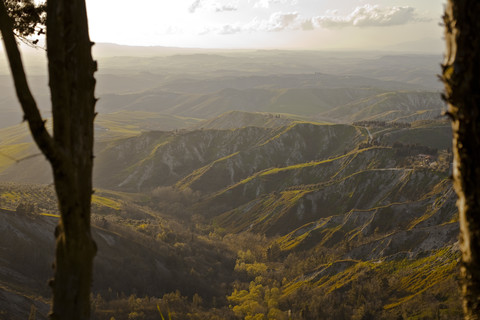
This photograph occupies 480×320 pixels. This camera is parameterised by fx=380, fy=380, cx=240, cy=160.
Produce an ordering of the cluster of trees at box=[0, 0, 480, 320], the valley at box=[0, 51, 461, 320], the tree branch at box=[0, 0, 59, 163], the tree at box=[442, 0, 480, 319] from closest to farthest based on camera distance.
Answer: the tree at box=[442, 0, 480, 319], the tree branch at box=[0, 0, 59, 163], the cluster of trees at box=[0, 0, 480, 320], the valley at box=[0, 51, 461, 320]

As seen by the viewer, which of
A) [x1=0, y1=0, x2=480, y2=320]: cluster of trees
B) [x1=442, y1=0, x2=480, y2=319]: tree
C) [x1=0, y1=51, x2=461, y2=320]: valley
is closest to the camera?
[x1=442, y1=0, x2=480, y2=319]: tree

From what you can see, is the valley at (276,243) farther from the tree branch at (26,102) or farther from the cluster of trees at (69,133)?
the cluster of trees at (69,133)

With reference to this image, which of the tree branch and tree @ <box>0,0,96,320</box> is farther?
tree @ <box>0,0,96,320</box>

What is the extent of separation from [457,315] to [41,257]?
72.6 metres

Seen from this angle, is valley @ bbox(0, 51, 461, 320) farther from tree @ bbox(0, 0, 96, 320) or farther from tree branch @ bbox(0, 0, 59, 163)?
tree @ bbox(0, 0, 96, 320)

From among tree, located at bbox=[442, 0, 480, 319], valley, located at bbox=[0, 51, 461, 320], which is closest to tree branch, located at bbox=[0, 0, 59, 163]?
Answer: tree, located at bbox=[442, 0, 480, 319]

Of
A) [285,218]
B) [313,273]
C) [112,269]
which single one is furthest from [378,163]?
[112,269]

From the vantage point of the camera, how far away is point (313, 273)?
276 feet

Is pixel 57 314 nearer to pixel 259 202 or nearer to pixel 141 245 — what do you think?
pixel 141 245

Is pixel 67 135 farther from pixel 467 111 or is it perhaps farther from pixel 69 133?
pixel 467 111

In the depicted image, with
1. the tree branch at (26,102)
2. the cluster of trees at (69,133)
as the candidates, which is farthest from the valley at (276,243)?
the cluster of trees at (69,133)

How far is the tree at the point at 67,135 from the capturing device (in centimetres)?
604

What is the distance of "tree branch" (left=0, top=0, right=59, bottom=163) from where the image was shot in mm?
5859

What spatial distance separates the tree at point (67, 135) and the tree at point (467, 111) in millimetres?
5511
